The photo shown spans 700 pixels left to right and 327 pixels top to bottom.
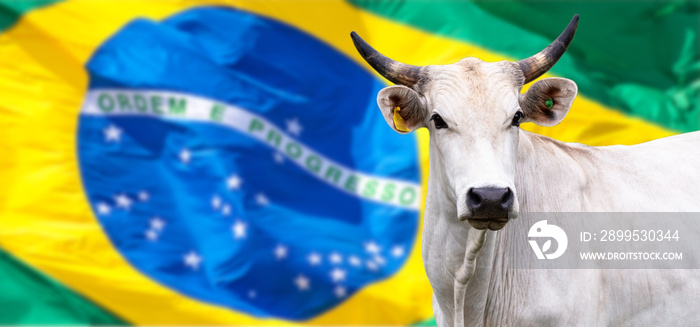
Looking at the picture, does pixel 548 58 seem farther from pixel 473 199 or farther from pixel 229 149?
pixel 229 149

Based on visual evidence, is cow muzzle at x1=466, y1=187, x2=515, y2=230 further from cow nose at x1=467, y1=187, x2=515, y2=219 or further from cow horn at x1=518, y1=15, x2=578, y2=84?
cow horn at x1=518, y1=15, x2=578, y2=84

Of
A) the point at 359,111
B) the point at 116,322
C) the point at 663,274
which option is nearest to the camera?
the point at 663,274

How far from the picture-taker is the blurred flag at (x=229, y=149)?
964 centimetres

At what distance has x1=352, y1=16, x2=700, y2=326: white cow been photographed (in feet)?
12.5

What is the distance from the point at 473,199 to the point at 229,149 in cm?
677

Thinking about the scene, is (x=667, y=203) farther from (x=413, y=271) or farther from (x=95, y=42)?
(x=95, y=42)

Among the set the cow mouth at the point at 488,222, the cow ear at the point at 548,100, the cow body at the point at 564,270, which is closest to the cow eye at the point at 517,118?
the cow ear at the point at 548,100

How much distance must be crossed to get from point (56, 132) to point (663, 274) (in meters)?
7.93

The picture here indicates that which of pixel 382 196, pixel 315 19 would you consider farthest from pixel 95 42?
pixel 382 196

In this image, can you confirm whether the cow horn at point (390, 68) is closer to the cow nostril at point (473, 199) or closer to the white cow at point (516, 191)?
the white cow at point (516, 191)

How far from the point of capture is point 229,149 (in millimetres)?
9961

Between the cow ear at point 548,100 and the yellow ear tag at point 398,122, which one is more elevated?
the cow ear at point 548,100

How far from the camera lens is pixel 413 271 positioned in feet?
32.7

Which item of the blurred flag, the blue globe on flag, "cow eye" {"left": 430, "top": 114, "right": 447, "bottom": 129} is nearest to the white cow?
"cow eye" {"left": 430, "top": 114, "right": 447, "bottom": 129}
